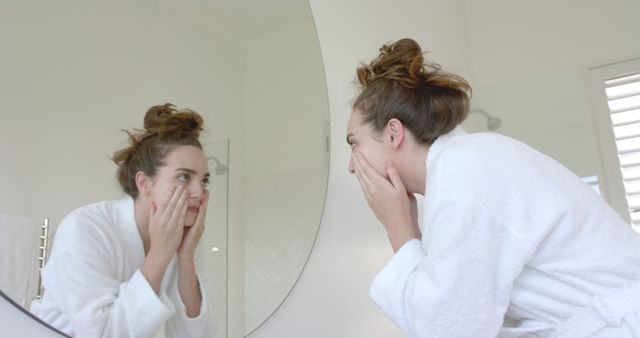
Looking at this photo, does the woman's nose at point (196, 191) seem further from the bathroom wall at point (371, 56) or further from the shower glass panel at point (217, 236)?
the bathroom wall at point (371, 56)

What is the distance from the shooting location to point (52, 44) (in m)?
0.81

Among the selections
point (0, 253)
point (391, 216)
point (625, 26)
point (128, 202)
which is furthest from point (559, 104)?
point (0, 253)

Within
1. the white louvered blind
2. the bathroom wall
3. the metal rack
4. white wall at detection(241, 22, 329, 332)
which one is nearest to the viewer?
the metal rack

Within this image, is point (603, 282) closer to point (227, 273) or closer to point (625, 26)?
point (227, 273)

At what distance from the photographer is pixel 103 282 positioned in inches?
31.4

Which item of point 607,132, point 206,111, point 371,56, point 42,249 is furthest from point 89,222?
point 607,132

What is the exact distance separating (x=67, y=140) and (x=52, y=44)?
5.6 inches

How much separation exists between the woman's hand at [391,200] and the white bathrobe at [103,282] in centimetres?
39

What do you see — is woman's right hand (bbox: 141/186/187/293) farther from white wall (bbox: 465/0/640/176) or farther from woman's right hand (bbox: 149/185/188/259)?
white wall (bbox: 465/0/640/176)

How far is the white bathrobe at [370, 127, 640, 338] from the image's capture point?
30.4 inches

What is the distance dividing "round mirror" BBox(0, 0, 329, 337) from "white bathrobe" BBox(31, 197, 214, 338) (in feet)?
0.08

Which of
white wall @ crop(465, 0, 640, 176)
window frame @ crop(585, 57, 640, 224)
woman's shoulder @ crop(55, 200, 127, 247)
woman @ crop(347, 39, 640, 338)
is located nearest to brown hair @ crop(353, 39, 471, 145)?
woman @ crop(347, 39, 640, 338)

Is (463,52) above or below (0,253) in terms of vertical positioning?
above

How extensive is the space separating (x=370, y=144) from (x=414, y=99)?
0.39ft
